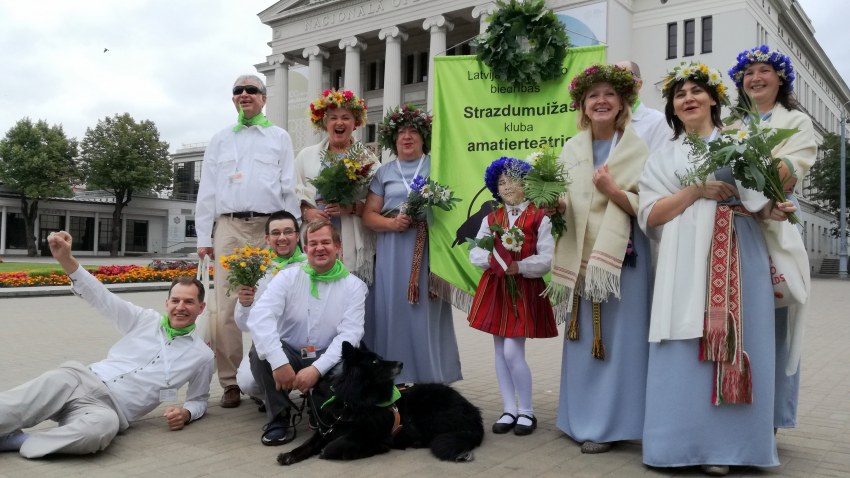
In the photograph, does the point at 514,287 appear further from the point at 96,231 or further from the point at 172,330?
the point at 96,231

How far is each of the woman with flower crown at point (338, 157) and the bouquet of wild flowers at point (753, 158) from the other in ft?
9.99

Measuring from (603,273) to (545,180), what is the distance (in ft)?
2.34

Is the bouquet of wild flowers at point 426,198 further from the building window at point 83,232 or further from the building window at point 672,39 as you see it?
the building window at point 83,232

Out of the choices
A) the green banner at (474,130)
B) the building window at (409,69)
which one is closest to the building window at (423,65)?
the building window at (409,69)

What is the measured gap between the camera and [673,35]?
40.6m

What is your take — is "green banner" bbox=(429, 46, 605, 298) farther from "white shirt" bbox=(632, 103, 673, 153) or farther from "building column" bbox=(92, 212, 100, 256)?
"building column" bbox=(92, 212, 100, 256)

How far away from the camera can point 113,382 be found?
4621 mm

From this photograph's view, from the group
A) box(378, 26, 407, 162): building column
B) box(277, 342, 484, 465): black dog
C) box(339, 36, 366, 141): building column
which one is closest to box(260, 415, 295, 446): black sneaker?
box(277, 342, 484, 465): black dog

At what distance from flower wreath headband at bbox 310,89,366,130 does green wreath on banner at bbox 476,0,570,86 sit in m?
1.23

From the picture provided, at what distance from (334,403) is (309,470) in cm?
45

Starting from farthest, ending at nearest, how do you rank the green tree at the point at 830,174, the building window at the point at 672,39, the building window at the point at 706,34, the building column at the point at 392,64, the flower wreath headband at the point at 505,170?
the building column at the point at 392,64
the building window at the point at 672,39
the building window at the point at 706,34
the green tree at the point at 830,174
the flower wreath headband at the point at 505,170

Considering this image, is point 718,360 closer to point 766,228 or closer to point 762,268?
point 762,268

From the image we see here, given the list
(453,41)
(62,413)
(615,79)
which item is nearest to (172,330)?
(62,413)

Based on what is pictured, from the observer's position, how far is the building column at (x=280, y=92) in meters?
53.1
